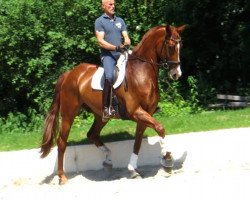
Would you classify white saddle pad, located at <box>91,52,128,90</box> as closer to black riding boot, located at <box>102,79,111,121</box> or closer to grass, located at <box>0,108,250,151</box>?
black riding boot, located at <box>102,79,111,121</box>

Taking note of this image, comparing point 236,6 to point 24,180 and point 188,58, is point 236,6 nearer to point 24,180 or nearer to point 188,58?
point 188,58

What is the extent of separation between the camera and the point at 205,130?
9.95 meters

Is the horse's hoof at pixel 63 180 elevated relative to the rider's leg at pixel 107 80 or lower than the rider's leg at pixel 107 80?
lower

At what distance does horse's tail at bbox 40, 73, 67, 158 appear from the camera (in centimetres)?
941

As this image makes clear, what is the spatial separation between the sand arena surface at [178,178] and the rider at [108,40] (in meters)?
1.27

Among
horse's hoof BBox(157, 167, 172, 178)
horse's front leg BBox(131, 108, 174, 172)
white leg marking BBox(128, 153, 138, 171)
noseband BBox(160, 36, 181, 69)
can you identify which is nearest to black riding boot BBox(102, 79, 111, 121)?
horse's front leg BBox(131, 108, 174, 172)

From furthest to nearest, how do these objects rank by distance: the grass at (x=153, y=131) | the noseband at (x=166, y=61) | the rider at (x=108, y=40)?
the grass at (x=153, y=131) → the rider at (x=108, y=40) → the noseband at (x=166, y=61)

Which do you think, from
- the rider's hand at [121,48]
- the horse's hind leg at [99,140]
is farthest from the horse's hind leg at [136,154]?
the rider's hand at [121,48]

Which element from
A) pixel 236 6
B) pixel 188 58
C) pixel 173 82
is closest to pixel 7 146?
pixel 173 82

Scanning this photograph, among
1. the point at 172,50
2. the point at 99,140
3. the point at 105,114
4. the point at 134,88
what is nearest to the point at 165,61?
the point at 172,50

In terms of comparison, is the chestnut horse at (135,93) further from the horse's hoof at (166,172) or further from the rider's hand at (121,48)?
the rider's hand at (121,48)

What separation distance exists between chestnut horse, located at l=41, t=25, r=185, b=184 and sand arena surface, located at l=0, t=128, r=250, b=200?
0.33 metres

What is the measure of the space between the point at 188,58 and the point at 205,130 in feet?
20.0

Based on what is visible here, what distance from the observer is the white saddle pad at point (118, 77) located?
28.5 ft
